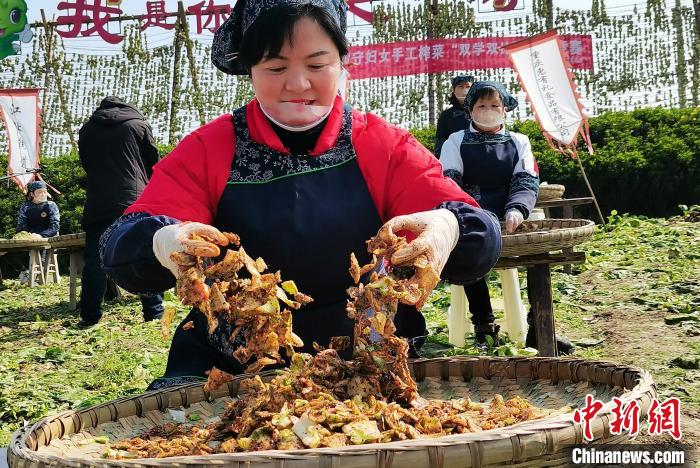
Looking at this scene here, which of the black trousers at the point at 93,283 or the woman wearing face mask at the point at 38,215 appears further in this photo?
the woman wearing face mask at the point at 38,215

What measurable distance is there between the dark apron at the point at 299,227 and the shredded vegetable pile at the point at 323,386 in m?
0.28

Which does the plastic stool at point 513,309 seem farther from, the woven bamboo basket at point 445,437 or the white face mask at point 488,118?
the woven bamboo basket at point 445,437

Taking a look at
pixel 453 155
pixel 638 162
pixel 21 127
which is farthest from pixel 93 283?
pixel 638 162

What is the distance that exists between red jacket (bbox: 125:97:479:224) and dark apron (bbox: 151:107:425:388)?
0.08 feet

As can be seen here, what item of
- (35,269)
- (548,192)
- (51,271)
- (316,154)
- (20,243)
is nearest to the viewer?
(316,154)

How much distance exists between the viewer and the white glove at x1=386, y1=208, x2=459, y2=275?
157 centimetres

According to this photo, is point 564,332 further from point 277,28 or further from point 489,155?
point 277,28

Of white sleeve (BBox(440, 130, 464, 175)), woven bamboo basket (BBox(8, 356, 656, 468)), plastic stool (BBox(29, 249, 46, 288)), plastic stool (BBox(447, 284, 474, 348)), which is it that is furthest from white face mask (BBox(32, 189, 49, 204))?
woven bamboo basket (BBox(8, 356, 656, 468))

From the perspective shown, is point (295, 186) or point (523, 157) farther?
point (523, 157)

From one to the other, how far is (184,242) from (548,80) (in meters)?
7.86

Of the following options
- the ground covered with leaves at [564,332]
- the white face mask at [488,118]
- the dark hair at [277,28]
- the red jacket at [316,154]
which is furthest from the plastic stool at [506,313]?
the dark hair at [277,28]

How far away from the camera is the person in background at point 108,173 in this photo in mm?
7289

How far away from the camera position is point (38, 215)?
34.7 feet

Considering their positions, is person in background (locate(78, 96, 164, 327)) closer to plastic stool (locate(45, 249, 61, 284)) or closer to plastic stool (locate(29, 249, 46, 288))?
plastic stool (locate(29, 249, 46, 288))
